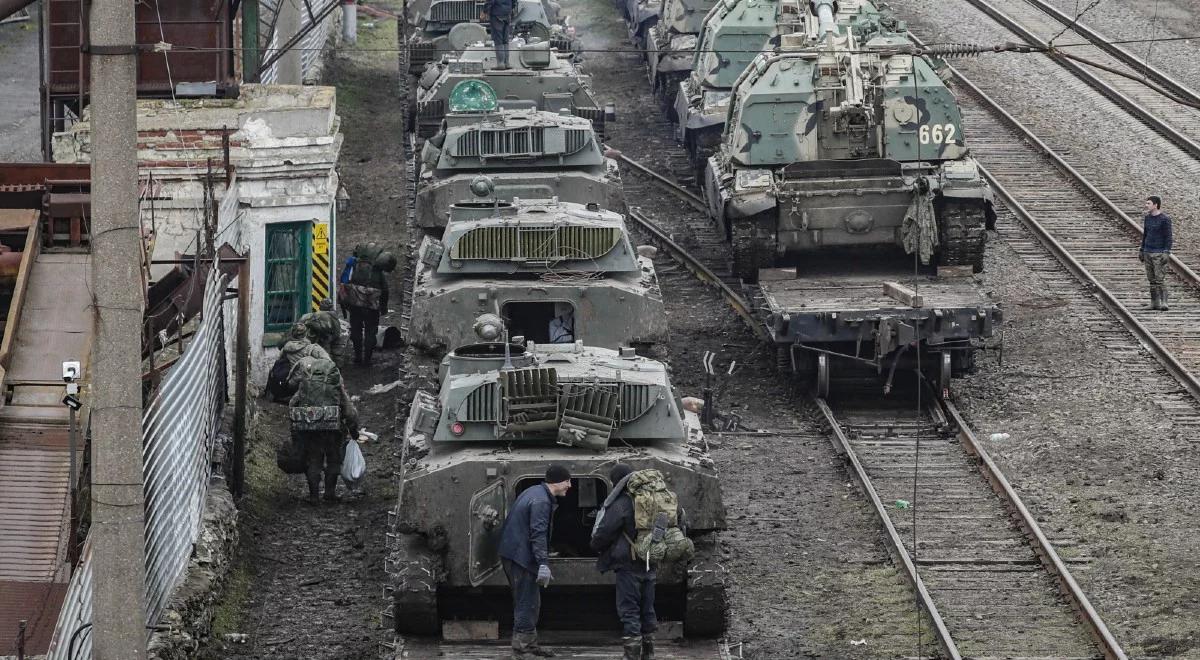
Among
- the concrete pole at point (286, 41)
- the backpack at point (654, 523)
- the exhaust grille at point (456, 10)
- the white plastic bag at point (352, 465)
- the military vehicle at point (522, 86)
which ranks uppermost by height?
the exhaust grille at point (456, 10)

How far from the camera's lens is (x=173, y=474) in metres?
14.0

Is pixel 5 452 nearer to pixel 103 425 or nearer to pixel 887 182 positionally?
Result: pixel 103 425

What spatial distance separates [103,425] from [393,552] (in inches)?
140

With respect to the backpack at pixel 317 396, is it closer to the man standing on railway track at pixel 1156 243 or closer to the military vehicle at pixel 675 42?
the man standing on railway track at pixel 1156 243

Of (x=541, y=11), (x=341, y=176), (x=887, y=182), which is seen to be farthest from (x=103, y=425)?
(x=541, y=11)

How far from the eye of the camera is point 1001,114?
33.5m

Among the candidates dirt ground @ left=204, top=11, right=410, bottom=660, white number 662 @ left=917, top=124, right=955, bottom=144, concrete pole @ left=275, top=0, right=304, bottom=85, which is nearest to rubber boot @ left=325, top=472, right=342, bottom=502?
dirt ground @ left=204, top=11, right=410, bottom=660

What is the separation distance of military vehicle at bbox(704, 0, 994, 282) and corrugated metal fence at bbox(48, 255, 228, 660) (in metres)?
7.66

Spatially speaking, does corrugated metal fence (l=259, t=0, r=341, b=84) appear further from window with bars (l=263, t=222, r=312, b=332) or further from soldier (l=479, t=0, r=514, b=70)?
window with bars (l=263, t=222, r=312, b=332)

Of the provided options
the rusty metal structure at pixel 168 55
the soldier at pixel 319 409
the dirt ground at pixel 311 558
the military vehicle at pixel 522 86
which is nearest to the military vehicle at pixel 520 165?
the dirt ground at pixel 311 558

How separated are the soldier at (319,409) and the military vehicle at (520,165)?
4819 millimetres

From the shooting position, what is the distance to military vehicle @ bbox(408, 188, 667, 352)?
714 inches

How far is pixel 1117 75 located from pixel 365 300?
16.2 m

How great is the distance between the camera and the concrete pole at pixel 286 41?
109 feet
